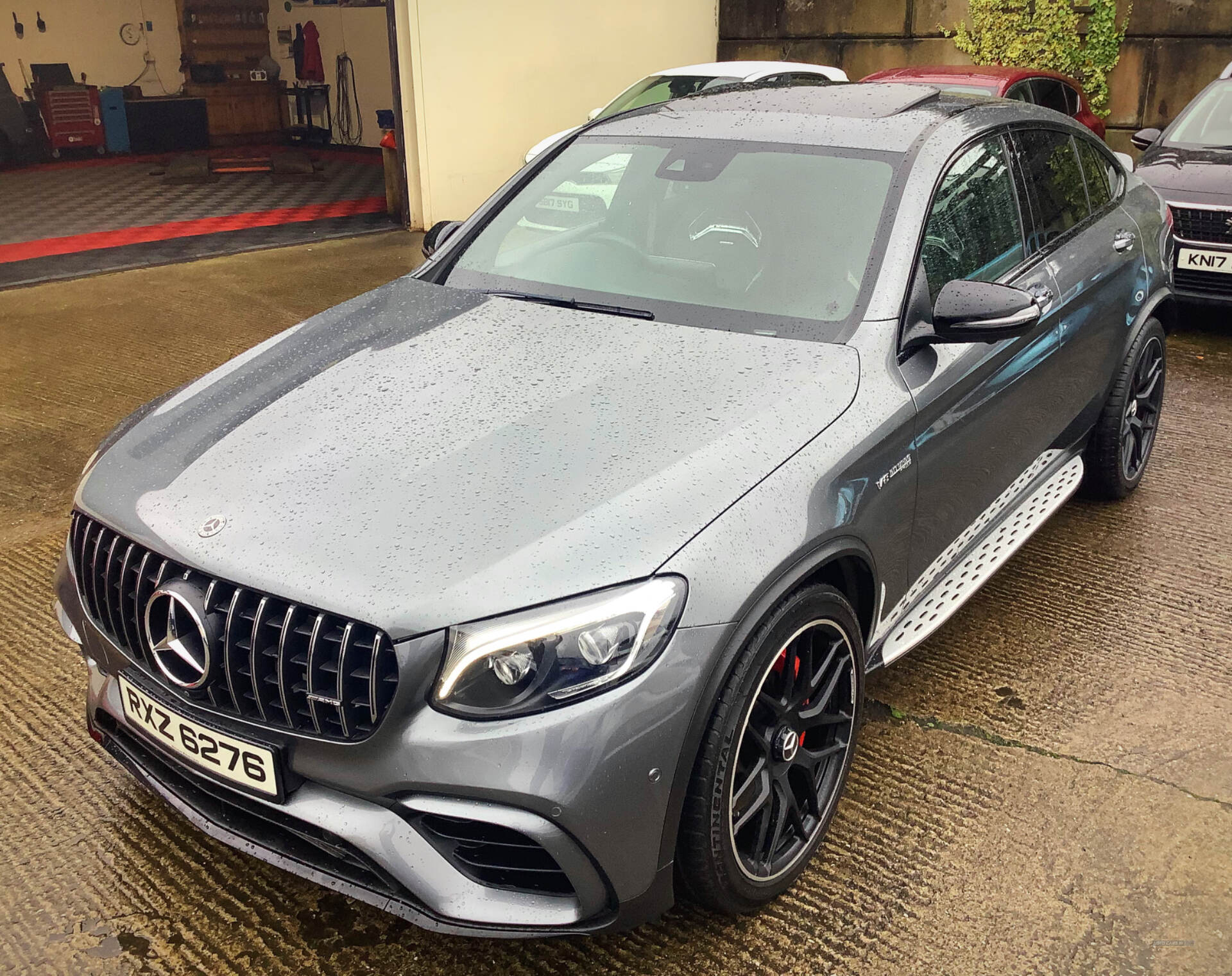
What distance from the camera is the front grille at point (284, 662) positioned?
202cm

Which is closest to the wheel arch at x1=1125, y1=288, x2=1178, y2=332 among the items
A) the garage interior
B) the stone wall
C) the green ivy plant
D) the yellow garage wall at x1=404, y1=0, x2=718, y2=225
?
the yellow garage wall at x1=404, y1=0, x2=718, y2=225

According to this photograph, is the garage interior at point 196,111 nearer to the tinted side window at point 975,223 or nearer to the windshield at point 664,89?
the windshield at point 664,89

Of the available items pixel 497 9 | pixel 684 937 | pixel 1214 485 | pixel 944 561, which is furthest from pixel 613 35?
pixel 684 937

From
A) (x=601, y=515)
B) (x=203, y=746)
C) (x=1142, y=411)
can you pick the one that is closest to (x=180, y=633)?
(x=203, y=746)

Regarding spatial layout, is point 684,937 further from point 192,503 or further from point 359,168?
point 359,168

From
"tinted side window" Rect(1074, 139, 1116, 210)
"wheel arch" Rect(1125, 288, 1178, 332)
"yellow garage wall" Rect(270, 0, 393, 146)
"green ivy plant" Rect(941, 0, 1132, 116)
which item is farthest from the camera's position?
"yellow garage wall" Rect(270, 0, 393, 146)

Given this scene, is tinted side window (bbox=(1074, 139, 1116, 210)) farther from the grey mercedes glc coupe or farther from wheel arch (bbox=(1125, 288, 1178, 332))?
the grey mercedes glc coupe

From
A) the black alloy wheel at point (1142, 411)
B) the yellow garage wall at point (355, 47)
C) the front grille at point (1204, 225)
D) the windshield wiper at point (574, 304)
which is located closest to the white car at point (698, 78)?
the front grille at point (1204, 225)

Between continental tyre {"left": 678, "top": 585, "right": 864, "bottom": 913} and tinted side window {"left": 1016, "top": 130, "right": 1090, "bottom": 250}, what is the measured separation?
1850mm

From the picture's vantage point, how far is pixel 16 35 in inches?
647

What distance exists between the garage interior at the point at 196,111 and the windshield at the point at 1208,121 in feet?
24.1

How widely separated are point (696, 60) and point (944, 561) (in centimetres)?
1203

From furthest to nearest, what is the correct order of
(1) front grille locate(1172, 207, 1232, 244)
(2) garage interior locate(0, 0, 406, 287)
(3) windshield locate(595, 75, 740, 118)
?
1. (2) garage interior locate(0, 0, 406, 287)
2. (3) windshield locate(595, 75, 740, 118)
3. (1) front grille locate(1172, 207, 1232, 244)

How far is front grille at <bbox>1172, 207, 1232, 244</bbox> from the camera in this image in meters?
6.60
